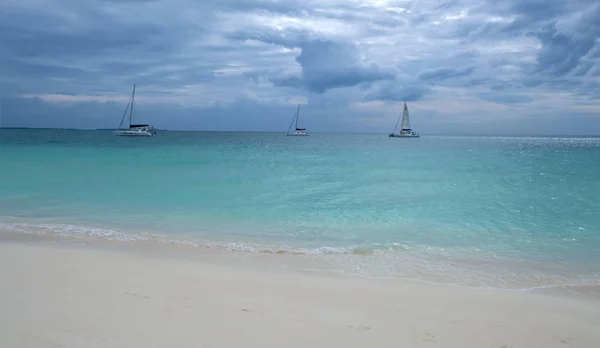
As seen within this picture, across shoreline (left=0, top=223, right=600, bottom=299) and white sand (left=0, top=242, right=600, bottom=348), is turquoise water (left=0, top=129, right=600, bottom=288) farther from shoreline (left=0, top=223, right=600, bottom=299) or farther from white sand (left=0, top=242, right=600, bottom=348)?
white sand (left=0, top=242, right=600, bottom=348)

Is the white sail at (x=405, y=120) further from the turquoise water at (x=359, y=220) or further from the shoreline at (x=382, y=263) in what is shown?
the shoreline at (x=382, y=263)

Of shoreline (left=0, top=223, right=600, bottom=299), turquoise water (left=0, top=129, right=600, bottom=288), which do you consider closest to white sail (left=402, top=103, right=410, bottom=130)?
turquoise water (left=0, top=129, right=600, bottom=288)

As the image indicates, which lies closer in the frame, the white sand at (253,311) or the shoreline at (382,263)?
the white sand at (253,311)

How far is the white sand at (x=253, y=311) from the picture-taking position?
14.6 feet

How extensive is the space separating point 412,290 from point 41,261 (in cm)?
711

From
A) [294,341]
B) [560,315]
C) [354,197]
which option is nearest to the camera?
[294,341]

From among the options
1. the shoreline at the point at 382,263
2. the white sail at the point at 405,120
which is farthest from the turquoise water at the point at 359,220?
the white sail at the point at 405,120

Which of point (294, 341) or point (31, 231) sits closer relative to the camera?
point (294, 341)

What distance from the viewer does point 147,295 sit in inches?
221

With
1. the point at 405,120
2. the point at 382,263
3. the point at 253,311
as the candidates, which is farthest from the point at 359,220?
the point at 405,120

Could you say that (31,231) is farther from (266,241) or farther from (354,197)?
(354,197)

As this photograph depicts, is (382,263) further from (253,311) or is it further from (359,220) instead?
(359,220)

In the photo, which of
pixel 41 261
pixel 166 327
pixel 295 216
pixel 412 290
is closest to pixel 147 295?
pixel 166 327

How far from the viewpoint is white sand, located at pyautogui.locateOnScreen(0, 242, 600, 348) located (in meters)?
4.45
